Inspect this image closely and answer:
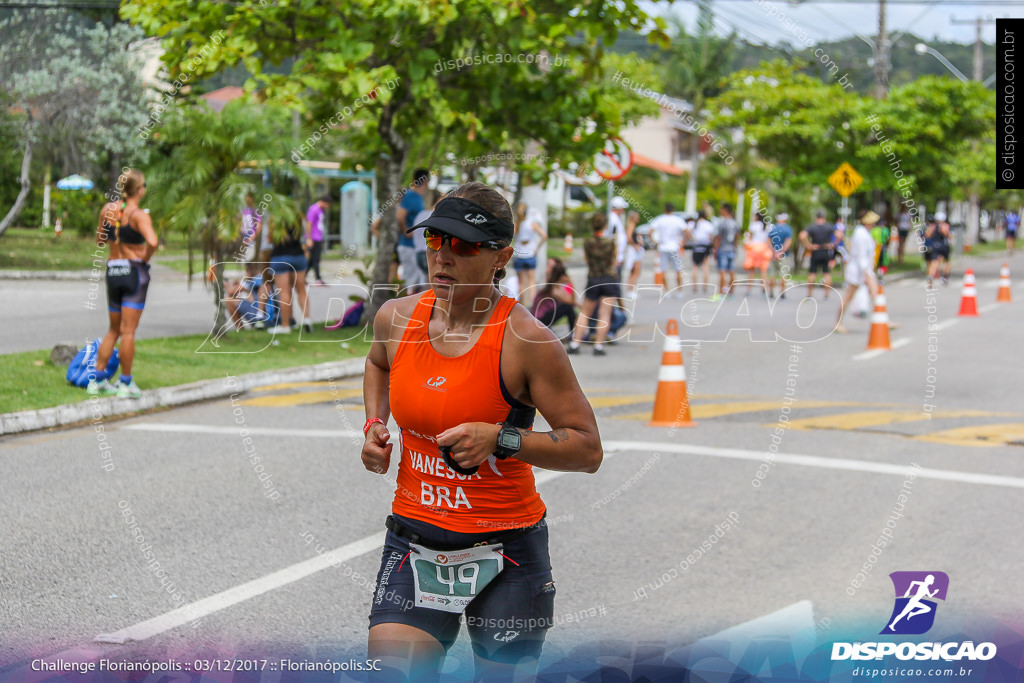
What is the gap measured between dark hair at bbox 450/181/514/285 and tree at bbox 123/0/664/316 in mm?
9089

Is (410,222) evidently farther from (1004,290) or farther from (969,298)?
(1004,290)

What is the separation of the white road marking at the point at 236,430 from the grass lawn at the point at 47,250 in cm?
1196

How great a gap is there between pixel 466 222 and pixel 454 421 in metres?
0.51

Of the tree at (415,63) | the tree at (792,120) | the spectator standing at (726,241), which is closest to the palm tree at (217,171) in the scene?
the tree at (415,63)

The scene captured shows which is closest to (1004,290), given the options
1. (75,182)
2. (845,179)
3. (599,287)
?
(845,179)

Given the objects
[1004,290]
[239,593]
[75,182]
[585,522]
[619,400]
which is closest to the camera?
[239,593]

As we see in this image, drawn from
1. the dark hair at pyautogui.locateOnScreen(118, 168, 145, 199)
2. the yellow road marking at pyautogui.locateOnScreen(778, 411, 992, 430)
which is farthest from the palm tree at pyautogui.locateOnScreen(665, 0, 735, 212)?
the dark hair at pyautogui.locateOnScreen(118, 168, 145, 199)

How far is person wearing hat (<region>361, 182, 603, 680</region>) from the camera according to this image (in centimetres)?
304

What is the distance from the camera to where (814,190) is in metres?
47.1

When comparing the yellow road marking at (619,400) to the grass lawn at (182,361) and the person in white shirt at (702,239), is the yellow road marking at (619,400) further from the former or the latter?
the person in white shirt at (702,239)

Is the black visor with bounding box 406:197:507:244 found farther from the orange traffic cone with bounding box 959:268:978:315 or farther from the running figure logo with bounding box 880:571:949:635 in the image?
the orange traffic cone with bounding box 959:268:978:315

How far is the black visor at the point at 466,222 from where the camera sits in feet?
9.94

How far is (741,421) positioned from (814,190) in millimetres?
39037

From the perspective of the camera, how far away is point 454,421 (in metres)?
3.04
